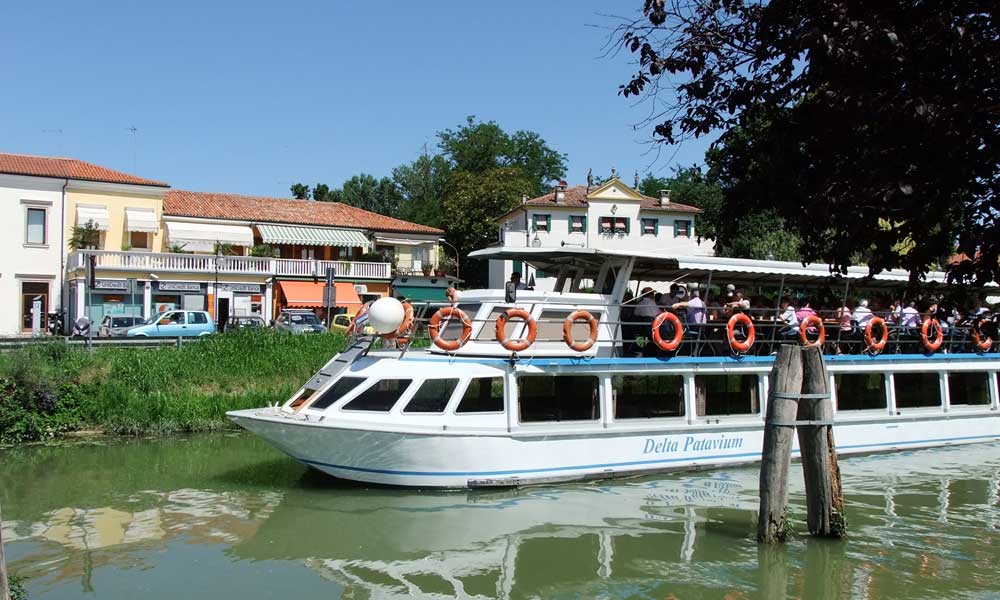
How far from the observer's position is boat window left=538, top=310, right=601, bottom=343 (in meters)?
14.8

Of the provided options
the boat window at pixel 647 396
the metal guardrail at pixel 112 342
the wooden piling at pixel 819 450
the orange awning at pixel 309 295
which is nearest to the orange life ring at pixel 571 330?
the boat window at pixel 647 396

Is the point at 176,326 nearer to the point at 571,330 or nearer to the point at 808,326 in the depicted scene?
the point at 571,330

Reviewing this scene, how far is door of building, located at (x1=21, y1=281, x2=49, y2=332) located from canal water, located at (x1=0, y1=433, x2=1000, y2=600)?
90.1 ft

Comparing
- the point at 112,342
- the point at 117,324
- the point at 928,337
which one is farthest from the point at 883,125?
the point at 117,324

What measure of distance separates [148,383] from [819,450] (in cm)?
1483

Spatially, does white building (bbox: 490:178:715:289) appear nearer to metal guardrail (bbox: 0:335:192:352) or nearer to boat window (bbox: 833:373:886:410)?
metal guardrail (bbox: 0:335:192:352)

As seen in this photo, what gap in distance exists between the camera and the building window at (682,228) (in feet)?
176

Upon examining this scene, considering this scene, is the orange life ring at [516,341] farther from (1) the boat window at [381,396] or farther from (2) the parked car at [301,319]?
(2) the parked car at [301,319]

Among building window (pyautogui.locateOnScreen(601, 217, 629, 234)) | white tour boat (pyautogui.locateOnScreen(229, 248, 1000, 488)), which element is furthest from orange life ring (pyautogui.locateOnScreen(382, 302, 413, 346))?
building window (pyautogui.locateOnScreen(601, 217, 629, 234))

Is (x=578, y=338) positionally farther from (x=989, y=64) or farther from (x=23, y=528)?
(x=989, y=64)

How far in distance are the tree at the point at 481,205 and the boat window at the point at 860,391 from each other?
42490mm

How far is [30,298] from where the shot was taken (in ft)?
134

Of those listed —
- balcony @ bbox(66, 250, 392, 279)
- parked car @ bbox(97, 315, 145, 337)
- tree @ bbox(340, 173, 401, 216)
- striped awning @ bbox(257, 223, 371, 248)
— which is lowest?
parked car @ bbox(97, 315, 145, 337)

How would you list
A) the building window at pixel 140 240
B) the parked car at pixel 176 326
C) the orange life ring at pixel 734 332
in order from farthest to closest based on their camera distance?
1. the building window at pixel 140 240
2. the parked car at pixel 176 326
3. the orange life ring at pixel 734 332
